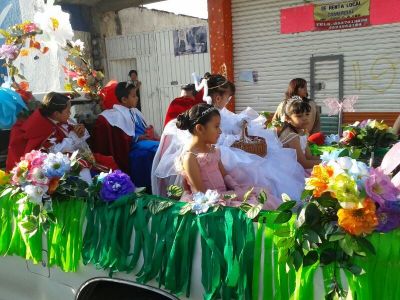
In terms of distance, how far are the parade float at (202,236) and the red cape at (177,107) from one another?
1253 millimetres

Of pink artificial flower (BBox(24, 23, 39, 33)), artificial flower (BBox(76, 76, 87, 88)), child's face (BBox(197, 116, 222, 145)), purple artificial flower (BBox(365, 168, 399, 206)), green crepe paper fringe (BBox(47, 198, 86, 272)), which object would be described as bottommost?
green crepe paper fringe (BBox(47, 198, 86, 272))

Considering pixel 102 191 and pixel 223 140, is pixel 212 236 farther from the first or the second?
pixel 223 140

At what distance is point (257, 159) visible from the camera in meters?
3.00

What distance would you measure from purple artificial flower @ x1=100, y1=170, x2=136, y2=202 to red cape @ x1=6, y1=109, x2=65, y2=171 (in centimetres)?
97

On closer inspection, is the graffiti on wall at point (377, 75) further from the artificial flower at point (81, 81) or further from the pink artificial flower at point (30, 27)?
the pink artificial flower at point (30, 27)

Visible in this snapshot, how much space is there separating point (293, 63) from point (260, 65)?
72cm

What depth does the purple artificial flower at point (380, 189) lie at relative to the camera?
58.5 inches

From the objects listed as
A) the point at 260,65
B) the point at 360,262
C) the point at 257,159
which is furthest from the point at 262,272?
the point at 260,65

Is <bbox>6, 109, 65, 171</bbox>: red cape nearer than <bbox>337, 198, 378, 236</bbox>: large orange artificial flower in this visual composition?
No

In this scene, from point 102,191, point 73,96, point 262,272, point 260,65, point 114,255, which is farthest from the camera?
point 260,65

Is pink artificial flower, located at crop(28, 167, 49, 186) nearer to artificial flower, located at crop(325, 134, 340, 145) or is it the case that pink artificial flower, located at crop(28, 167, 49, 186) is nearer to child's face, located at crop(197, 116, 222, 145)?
child's face, located at crop(197, 116, 222, 145)

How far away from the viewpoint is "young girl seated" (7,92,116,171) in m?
3.01

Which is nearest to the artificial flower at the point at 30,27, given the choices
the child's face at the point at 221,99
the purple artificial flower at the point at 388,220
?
the child's face at the point at 221,99

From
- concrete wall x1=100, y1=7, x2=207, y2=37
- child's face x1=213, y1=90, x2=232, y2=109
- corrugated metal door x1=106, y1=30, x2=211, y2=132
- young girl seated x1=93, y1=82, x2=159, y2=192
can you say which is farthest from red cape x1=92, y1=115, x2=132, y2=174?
concrete wall x1=100, y1=7, x2=207, y2=37
